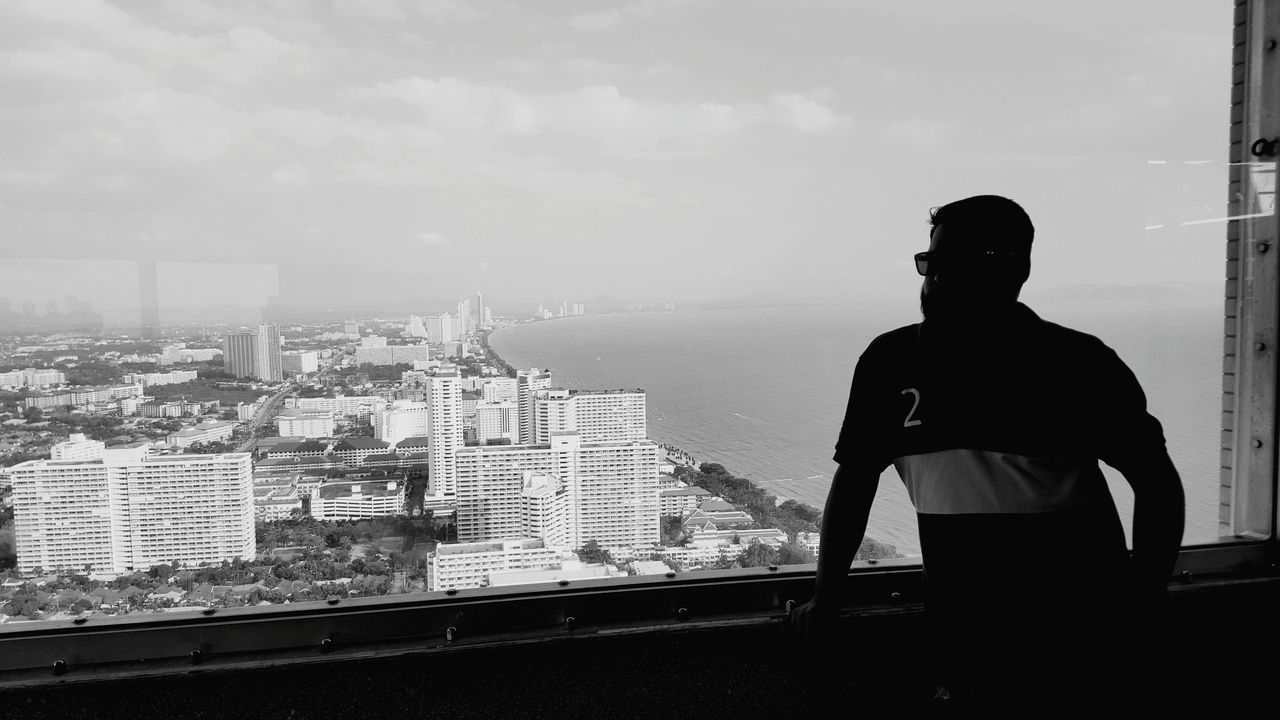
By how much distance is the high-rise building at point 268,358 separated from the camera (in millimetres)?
2078

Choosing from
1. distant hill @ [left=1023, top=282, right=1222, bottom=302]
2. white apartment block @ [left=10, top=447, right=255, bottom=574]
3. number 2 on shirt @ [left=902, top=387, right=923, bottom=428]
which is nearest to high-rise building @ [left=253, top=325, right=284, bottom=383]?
white apartment block @ [left=10, top=447, right=255, bottom=574]

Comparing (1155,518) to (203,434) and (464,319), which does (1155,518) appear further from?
(203,434)

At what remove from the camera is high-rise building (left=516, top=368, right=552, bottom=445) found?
7.02 ft

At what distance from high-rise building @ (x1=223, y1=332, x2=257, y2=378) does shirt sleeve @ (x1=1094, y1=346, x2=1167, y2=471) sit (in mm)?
1912

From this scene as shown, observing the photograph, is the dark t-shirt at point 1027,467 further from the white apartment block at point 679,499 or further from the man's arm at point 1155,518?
the white apartment block at point 679,499

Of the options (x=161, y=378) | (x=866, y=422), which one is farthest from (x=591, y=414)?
(x=161, y=378)

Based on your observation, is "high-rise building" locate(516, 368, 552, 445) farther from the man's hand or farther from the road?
the man's hand

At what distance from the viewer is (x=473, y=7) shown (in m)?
2.21

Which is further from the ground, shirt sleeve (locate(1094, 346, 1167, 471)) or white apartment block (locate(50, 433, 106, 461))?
shirt sleeve (locate(1094, 346, 1167, 471))

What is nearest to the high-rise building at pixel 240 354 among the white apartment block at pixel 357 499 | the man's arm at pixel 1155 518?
the white apartment block at pixel 357 499

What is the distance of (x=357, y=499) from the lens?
195 cm

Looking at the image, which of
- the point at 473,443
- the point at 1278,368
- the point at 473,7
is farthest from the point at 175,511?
the point at 1278,368

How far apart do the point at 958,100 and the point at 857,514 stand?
5.01 ft

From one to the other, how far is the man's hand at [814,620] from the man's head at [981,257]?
62 cm
